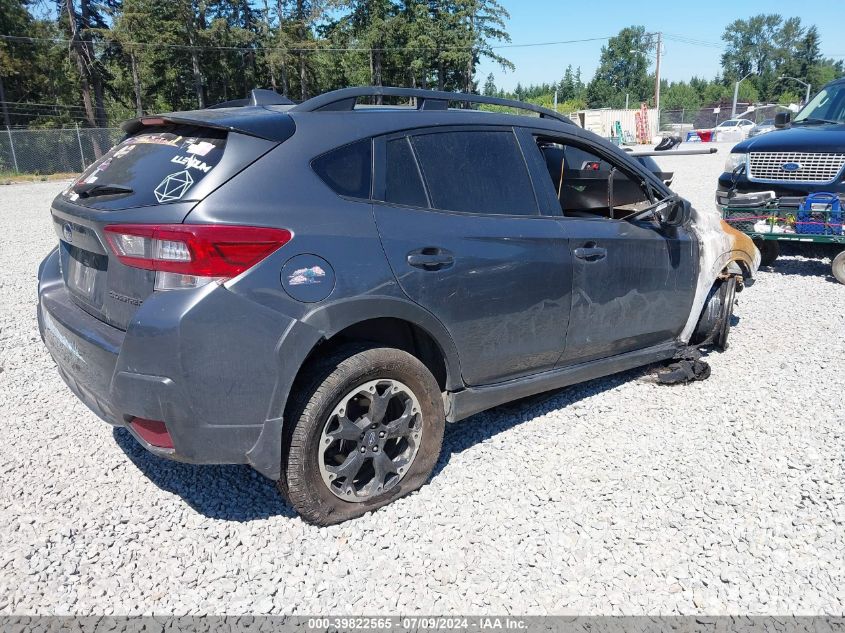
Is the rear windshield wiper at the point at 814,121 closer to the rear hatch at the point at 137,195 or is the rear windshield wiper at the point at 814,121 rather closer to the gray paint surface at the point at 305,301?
the gray paint surface at the point at 305,301

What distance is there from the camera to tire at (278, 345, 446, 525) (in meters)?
2.68

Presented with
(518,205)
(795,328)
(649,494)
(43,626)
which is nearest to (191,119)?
(518,205)

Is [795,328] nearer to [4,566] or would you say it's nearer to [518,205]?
[518,205]

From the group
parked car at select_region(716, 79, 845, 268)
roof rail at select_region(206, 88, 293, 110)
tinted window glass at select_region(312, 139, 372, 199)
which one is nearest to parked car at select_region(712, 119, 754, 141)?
parked car at select_region(716, 79, 845, 268)

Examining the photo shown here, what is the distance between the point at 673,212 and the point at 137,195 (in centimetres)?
309

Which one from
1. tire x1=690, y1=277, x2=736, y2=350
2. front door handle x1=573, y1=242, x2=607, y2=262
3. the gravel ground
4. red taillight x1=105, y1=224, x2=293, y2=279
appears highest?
red taillight x1=105, y1=224, x2=293, y2=279

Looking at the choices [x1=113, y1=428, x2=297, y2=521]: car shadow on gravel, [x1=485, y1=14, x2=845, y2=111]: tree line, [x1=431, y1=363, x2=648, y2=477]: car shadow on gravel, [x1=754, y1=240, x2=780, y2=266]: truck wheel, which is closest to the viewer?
[x1=113, y1=428, x2=297, y2=521]: car shadow on gravel

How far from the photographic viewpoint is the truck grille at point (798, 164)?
7.29m

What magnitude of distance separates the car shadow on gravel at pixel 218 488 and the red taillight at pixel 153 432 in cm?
65

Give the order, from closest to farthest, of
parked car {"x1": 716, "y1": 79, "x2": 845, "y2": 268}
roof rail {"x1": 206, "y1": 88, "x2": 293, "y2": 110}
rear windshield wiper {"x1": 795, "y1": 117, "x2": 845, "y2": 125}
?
1. roof rail {"x1": 206, "y1": 88, "x2": 293, "y2": 110}
2. parked car {"x1": 716, "y1": 79, "x2": 845, "y2": 268}
3. rear windshield wiper {"x1": 795, "y1": 117, "x2": 845, "y2": 125}

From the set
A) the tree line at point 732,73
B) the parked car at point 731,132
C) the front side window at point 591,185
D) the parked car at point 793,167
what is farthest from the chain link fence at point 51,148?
the tree line at point 732,73

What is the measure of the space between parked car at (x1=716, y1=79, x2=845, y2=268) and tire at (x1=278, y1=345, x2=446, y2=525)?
235 inches

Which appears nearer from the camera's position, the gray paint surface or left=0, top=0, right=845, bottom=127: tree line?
the gray paint surface

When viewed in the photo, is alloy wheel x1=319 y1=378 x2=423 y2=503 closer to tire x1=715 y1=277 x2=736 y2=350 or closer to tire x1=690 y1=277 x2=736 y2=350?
tire x1=690 y1=277 x2=736 y2=350
